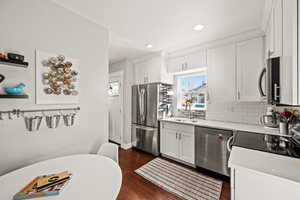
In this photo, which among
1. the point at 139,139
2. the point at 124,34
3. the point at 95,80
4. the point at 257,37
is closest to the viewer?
the point at 95,80

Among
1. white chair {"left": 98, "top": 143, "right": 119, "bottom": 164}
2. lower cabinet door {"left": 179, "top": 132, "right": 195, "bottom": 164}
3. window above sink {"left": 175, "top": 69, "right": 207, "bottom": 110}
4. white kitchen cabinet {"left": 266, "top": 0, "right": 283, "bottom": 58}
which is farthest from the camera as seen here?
window above sink {"left": 175, "top": 69, "right": 207, "bottom": 110}

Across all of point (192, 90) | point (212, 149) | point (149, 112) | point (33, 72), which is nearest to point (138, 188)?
point (212, 149)

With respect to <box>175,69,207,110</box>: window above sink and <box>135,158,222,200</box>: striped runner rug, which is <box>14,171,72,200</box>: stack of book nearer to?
<box>135,158,222,200</box>: striped runner rug

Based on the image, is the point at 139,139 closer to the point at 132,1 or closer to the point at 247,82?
the point at 247,82

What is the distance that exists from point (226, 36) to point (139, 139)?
291 centimetres

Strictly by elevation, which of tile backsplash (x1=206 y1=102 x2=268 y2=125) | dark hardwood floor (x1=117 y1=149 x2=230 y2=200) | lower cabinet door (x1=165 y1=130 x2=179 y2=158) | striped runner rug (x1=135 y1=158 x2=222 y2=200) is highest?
tile backsplash (x1=206 y1=102 x2=268 y2=125)

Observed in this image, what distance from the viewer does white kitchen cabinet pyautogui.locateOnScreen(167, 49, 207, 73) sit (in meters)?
2.61

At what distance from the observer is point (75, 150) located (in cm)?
165

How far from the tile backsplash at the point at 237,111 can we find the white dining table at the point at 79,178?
91.2 inches

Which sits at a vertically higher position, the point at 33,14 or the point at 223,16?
the point at 223,16

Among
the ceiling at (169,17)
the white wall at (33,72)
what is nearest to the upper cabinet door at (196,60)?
the ceiling at (169,17)

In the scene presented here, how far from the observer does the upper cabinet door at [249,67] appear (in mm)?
2020

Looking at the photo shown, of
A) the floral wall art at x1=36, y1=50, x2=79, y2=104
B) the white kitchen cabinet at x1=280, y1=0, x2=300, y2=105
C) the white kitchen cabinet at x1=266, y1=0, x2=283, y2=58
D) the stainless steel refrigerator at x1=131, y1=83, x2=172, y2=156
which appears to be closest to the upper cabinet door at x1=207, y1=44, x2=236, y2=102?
the white kitchen cabinet at x1=266, y1=0, x2=283, y2=58

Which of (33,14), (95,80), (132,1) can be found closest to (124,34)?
(132,1)
